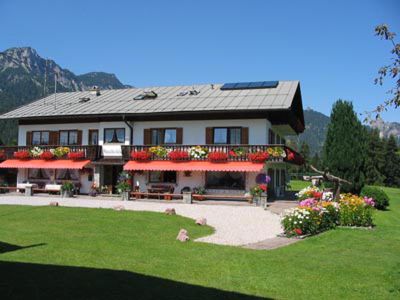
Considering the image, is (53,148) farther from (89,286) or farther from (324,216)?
(89,286)

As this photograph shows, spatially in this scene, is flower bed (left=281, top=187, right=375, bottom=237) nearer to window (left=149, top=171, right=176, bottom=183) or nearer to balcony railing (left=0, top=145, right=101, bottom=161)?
window (left=149, top=171, right=176, bottom=183)

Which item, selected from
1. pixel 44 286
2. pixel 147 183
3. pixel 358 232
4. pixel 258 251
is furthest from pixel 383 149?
pixel 44 286

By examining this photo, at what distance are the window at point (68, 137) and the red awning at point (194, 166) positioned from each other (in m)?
5.94

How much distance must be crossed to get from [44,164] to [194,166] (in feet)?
35.7

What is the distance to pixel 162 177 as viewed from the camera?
27.6 m

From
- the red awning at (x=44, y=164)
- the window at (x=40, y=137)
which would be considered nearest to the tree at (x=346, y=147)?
the red awning at (x=44, y=164)

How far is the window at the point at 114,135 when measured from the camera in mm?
28994

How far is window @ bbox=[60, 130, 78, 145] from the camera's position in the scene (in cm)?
3053

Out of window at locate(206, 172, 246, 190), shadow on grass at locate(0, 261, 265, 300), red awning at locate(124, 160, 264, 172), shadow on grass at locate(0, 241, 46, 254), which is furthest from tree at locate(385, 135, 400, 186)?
shadow on grass at locate(0, 261, 265, 300)

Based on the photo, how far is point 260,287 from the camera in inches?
A: 284

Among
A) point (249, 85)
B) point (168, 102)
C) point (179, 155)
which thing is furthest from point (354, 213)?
point (168, 102)

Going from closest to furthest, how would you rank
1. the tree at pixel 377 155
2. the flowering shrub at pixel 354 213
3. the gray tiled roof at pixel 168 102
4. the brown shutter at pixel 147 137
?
the flowering shrub at pixel 354 213 → the gray tiled roof at pixel 168 102 → the brown shutter at pixel 147 137 → the tree at pixel 377 155

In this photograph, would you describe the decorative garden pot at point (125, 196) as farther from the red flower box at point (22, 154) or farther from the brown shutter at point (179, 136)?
the red flower box at point (22, 154)

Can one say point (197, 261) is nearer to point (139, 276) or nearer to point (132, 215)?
point (139, 276)
